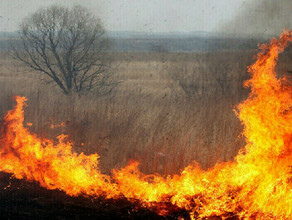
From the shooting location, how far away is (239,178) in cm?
532

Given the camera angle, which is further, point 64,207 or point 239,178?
point 239,178

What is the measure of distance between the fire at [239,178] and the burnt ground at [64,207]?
10 centimetres

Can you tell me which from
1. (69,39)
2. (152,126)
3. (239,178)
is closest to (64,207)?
(239,178)

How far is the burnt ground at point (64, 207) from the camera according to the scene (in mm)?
4766

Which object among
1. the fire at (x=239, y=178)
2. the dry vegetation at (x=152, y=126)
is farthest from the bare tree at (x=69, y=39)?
the fire at (x=239, y=178)

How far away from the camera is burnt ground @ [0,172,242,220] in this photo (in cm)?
477

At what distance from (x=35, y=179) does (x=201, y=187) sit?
254 centimetres

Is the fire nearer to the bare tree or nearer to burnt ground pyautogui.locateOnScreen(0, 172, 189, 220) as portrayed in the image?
burnt ground pyautogui.locateOnScreen(0, 172, 189, 220)

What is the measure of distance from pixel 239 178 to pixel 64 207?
250 centimetres

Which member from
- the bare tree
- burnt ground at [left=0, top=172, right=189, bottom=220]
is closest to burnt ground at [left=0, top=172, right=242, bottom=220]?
burnt ground at [left=0, top=172, right=189, bottom=220]

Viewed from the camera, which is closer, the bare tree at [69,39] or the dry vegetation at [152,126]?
the dry vegetation at [152,126]

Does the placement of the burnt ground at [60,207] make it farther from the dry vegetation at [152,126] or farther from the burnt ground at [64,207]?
the dry vegetation at [152,126]

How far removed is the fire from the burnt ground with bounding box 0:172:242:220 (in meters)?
0.10

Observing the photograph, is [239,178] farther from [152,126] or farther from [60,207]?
[152,126]
